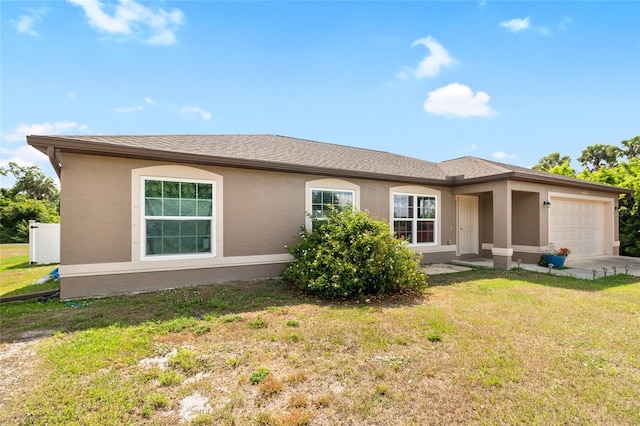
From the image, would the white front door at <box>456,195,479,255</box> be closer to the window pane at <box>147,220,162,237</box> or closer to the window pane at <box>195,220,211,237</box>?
the window pane at <box>195,220,211,237</box>

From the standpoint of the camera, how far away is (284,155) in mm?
8195

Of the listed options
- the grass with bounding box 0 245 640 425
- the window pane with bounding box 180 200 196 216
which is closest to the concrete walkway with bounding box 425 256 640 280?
the grass with bounding box 0 245 640 425

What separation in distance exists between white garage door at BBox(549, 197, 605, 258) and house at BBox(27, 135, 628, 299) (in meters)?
0.07

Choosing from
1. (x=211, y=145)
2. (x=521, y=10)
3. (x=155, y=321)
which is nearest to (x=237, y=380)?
(x=155, y=321)

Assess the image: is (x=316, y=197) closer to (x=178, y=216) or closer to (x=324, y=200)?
(x=324, y=200)

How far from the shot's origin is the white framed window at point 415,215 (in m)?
9.47

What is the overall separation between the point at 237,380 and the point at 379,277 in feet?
11.8

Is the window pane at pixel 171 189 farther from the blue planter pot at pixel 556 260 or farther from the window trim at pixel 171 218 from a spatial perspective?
the blue planter pot at pixel 556 260

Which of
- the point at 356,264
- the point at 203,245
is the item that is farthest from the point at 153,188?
the point at 356,264

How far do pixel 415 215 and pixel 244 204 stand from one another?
569 cm

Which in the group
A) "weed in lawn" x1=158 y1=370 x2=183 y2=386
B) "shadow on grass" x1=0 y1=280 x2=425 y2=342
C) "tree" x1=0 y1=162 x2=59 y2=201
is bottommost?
"shadow on grass" x1=0 y1=280 x2=425 y2=342

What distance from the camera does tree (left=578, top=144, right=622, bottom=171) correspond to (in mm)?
26661

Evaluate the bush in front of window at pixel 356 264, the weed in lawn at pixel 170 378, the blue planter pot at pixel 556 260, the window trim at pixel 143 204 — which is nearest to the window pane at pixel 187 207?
the window trim at pixel 143 204

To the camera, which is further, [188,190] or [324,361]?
[188,190]
